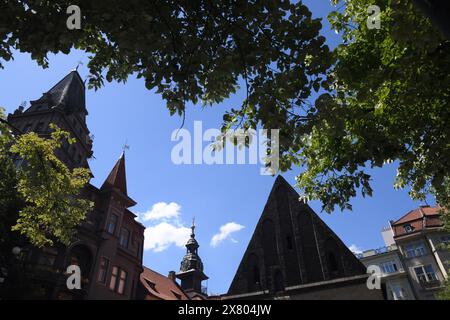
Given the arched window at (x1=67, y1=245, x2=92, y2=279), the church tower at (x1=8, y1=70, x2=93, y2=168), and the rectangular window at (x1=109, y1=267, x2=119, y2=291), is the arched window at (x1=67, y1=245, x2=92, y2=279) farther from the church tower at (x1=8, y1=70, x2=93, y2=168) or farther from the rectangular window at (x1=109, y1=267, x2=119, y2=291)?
the church tower at (x1=8, y1=70, x2=93, y2=168)

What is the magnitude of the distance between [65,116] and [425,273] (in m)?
46.5

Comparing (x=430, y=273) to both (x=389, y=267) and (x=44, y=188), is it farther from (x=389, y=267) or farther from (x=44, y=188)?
(x=44, y=188)

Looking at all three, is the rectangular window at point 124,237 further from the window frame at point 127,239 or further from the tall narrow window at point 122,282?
the tall narrow window at point 122,282

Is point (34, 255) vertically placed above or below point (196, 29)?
above

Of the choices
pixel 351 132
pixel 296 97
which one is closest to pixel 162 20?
pixel 296 97

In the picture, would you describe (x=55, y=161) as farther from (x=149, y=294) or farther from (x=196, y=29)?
(x=149, y=294)

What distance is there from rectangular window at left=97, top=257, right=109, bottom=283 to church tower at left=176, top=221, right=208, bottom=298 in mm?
32541

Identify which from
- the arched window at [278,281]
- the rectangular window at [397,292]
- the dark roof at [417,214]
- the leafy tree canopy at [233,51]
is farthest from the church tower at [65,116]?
the dark roof at [417,214]

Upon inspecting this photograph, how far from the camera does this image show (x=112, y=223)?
2852cm

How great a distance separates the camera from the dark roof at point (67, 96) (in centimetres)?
3394

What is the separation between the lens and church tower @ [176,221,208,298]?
58.3m

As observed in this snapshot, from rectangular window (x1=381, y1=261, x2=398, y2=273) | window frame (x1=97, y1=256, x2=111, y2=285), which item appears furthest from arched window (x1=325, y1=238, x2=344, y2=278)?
rectangular window (x1=381, y1=261, x2=398, y2=273)
